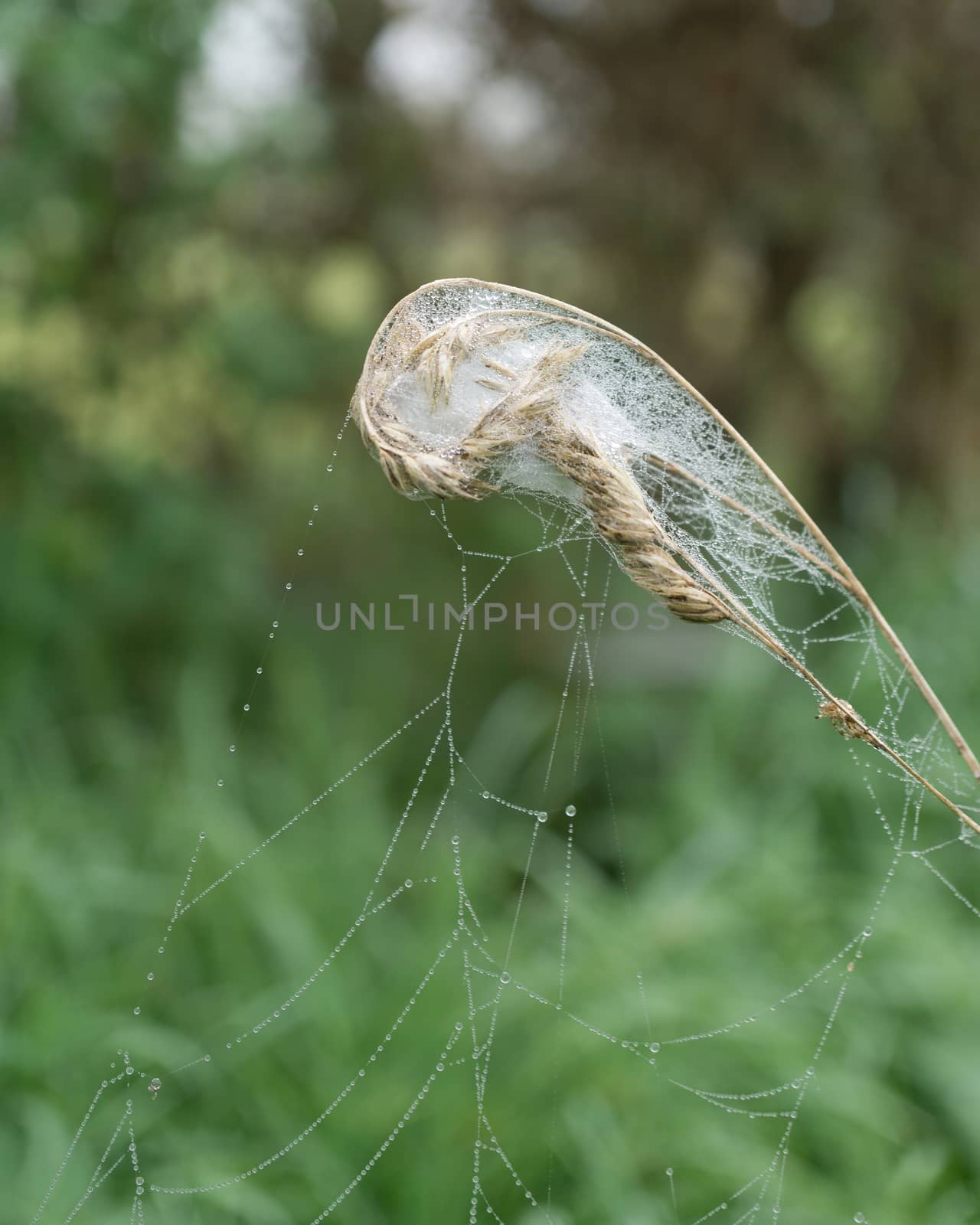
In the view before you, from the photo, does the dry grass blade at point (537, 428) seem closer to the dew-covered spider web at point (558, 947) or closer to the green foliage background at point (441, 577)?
the dew-covered spider web at point (558, 947)

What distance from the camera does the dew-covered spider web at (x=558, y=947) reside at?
1.22 meters

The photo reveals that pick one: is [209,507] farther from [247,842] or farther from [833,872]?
[833,872]

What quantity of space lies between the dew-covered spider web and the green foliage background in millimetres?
12

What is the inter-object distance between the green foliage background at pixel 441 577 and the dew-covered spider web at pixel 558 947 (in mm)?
12

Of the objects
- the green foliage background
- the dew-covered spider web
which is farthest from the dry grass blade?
the green foliage background

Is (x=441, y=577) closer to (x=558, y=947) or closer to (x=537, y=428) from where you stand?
(x=558, y=947)

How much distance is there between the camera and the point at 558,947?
7.70ft

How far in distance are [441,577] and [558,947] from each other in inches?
96.9

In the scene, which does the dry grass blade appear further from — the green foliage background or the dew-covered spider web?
the green foliage background

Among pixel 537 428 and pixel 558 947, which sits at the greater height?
pixel 537 428

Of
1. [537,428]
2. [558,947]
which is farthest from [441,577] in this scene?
[537,428]

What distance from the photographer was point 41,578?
134 inches

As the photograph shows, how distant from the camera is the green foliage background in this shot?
6.08 ft

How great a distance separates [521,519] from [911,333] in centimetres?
229
